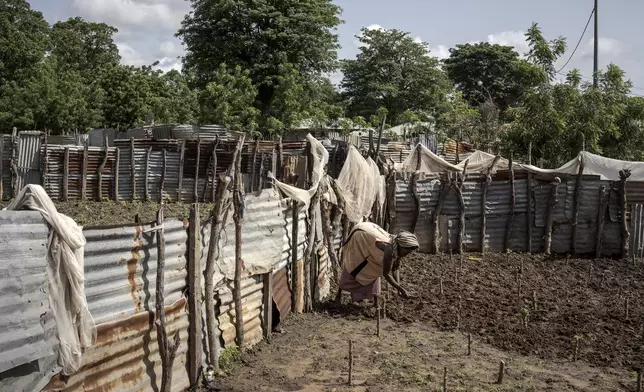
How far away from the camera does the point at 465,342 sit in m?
7.55

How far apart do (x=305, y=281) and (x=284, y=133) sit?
69.5 ft

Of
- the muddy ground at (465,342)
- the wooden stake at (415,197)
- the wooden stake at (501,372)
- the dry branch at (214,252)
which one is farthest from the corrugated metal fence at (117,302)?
the wooden stake at (415,197)

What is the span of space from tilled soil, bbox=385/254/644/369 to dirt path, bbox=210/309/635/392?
16.0 inches

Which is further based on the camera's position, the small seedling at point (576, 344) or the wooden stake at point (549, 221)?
the wooden stake at point (549, 221)

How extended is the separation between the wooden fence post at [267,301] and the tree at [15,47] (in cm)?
3239


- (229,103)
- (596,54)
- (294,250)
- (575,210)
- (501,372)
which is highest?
(596,54)

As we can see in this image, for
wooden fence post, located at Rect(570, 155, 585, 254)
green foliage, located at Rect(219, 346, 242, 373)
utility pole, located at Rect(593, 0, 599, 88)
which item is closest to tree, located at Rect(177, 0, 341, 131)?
utility pole, located at Rect(593, 0, 599, 88)

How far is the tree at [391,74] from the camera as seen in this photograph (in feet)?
138

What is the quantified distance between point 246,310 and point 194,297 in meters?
1.24

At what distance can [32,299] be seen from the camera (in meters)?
3.76

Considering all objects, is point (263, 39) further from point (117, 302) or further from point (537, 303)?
point (117, 302)

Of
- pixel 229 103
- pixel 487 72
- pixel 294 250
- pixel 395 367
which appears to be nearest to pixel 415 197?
pixel 294 250

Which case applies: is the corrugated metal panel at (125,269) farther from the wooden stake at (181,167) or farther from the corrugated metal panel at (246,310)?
the wooden stake at (181,167)

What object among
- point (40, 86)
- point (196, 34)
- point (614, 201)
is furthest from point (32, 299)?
point (196, 34)
